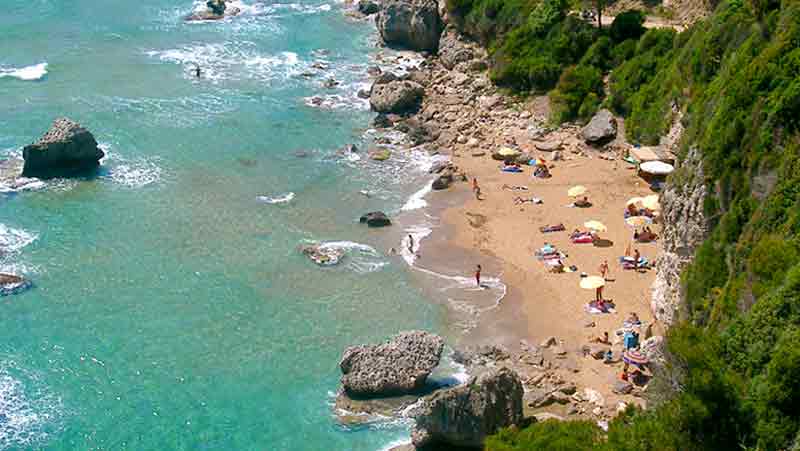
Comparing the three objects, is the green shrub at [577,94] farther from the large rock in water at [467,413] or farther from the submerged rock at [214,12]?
the submerged rock at [214,12]

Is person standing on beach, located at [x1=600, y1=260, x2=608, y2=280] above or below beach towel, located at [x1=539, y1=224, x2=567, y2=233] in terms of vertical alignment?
above

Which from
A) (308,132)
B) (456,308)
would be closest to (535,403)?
(456,308)

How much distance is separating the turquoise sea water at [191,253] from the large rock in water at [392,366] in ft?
5.47

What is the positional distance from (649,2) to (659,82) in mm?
14061

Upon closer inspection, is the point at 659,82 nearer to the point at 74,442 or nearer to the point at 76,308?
the point at 76,308

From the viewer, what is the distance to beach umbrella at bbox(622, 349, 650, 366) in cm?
4256

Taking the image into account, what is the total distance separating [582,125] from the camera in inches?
2694

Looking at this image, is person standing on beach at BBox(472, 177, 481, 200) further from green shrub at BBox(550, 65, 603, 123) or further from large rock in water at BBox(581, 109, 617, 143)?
green shrub at BBox(550, 65, 603, 123)

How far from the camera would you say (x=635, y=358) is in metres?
42.8

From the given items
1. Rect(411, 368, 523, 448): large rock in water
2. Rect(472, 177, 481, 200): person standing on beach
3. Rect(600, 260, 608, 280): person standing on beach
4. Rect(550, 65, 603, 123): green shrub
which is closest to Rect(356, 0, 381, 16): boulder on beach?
Rect(550, 65, 603, 123): green shrub

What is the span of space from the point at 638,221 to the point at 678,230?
8.83 m

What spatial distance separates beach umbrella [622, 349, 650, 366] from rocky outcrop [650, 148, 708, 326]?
2.69m

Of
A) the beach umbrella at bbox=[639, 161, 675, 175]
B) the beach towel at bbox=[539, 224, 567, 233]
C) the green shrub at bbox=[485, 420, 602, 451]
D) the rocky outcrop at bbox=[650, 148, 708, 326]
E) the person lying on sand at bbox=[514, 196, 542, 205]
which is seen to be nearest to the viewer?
the green shrub at bbox=[485, 420, 602, 451]

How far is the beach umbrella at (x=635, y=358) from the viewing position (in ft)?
140
